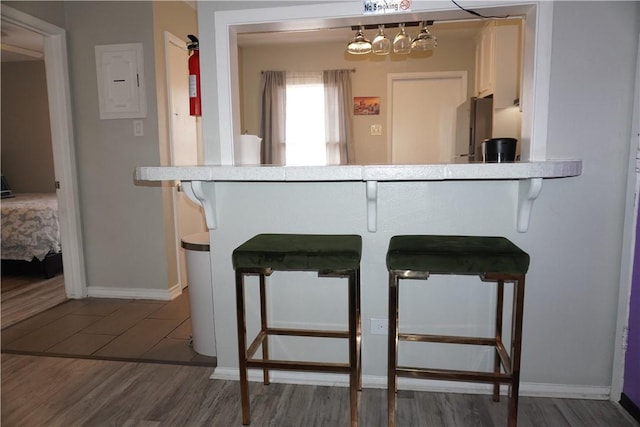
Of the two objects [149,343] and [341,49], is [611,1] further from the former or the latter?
[341,49]

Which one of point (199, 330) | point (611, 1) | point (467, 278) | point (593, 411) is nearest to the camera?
point (611, 1)

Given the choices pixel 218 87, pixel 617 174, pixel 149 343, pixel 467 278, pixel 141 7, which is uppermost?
pixel 141 7

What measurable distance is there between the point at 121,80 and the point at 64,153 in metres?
0.73

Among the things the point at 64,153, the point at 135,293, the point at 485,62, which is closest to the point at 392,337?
the point at 135,293

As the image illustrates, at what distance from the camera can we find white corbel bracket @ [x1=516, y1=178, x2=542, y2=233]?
163cm

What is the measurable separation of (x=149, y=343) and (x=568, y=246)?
2.35m

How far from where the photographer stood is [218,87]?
→ 6.24ft

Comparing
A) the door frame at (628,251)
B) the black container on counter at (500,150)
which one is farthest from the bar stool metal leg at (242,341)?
the door frame at (628,251)

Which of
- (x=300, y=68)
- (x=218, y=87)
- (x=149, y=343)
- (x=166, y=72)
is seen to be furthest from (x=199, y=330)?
(x=300, y=68)

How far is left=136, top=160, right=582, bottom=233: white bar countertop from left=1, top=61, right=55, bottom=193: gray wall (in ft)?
17.2

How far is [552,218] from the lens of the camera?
1.78m

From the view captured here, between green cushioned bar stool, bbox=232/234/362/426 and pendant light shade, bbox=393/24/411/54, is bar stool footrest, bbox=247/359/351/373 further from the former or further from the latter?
pendant light shade, bbox=393/24/411/54

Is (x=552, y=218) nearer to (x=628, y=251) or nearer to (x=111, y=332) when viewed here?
(x=628, y=251)

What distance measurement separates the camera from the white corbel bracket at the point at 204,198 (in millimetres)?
1806
